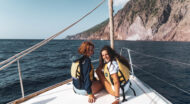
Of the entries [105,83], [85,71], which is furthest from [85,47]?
[105,83]

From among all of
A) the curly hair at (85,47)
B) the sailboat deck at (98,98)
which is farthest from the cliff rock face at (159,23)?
the curly hair at (85,47)

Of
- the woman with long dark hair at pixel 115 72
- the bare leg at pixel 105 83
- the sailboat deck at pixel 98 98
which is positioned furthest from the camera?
the bare leg at pixel 105 83

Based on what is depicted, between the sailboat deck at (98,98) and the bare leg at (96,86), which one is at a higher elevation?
the bare leg at (96,86)

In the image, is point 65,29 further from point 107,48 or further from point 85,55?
point 107,48

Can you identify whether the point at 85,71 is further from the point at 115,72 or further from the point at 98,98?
the point at 98,98

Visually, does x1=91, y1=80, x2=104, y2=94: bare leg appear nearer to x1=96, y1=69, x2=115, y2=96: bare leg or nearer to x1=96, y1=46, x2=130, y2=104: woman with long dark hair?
x1=96, y1=69, x2=115, y2=96: bare leg

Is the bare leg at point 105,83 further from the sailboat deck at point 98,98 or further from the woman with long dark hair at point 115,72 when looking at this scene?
the sailboat deck at point 98,98

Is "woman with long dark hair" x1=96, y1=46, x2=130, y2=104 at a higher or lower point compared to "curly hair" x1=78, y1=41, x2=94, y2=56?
lower

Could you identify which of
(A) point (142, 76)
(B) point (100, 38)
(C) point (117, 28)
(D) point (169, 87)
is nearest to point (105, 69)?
(D) point (169, 87)

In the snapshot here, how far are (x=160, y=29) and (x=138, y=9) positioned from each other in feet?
114

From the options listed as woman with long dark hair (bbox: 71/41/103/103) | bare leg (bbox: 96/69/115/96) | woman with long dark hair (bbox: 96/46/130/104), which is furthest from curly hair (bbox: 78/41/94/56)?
bare leg (bbox: 96/69/115/96)

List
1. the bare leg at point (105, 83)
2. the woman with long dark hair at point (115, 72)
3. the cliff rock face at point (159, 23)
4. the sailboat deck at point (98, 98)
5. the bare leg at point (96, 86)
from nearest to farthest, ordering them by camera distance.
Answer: the woman with long dark hair at point (115, 72)
the sailboat deck at point (98, 98)
the bare leg at point (105, 83)
the bare leg at point (96, 86)
the cliff rock face at point (159, 23)

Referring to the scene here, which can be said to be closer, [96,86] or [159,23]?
[96,86]

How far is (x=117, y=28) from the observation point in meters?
106
